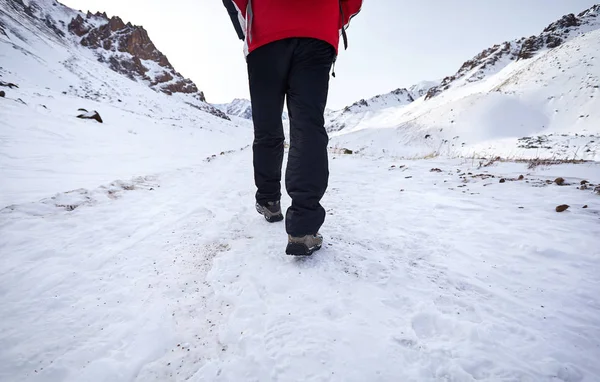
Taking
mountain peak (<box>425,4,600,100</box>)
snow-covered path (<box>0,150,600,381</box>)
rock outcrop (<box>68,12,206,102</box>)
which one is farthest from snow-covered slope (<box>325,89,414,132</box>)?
snow-covered path (<box>0,150,600,381</box>)

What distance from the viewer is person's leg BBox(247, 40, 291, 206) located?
5.26 feet

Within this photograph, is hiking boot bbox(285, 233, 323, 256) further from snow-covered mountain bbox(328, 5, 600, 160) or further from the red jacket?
snow-covered mountain bbox(328, 5, 600, 160)

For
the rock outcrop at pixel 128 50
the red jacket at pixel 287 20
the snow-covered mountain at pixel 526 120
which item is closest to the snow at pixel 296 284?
the red jacket at pixel 287 20

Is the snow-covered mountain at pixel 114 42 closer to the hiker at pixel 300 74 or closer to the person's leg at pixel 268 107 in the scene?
the person's leg at pixel 268 107

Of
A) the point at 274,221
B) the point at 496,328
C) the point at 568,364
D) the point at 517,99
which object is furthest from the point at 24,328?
the point at 517,99

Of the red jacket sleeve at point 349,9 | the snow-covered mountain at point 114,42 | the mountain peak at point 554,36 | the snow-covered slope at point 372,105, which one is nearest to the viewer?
the red jacket sleeve at point 349,9

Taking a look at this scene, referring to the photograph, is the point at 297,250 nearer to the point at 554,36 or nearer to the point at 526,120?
the point at 526,120

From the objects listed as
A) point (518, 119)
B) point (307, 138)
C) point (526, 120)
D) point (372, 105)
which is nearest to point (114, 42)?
point (372, 105)

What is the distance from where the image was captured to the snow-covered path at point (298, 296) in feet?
2.97

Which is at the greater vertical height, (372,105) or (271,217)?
(372,105)

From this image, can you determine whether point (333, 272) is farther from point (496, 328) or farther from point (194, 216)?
point (194, 216)

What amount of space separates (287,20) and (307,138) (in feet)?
2.22

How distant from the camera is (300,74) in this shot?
5.23ft

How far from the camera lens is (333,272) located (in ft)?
4.74
